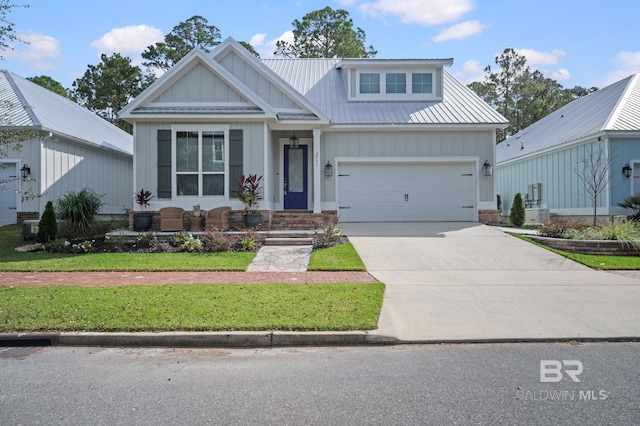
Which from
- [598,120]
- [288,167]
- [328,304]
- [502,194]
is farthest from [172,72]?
[502,194]

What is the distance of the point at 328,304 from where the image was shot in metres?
6.27

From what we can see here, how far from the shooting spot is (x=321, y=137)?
50.5ft

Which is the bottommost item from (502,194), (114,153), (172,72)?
(502,194)

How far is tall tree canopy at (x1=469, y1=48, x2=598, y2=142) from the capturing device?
120ft

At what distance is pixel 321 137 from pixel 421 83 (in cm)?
509

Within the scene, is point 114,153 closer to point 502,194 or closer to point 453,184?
point 453,184

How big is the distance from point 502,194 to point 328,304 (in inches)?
829

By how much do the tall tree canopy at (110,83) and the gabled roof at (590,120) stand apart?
2684 cm

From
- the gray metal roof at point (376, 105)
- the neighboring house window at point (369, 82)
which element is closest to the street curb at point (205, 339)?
the gray metal roof at point (376, 105)

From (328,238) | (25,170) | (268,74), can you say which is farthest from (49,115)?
(328,238)

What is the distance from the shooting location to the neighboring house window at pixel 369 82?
17.4 meters

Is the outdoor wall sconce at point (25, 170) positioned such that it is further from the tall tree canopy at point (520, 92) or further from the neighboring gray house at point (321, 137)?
the tall tree canopy at point (520, 92)

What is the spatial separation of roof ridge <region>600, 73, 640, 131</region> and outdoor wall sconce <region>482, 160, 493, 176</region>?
165 inches

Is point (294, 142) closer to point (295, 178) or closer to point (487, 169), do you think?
point (295, 178)
